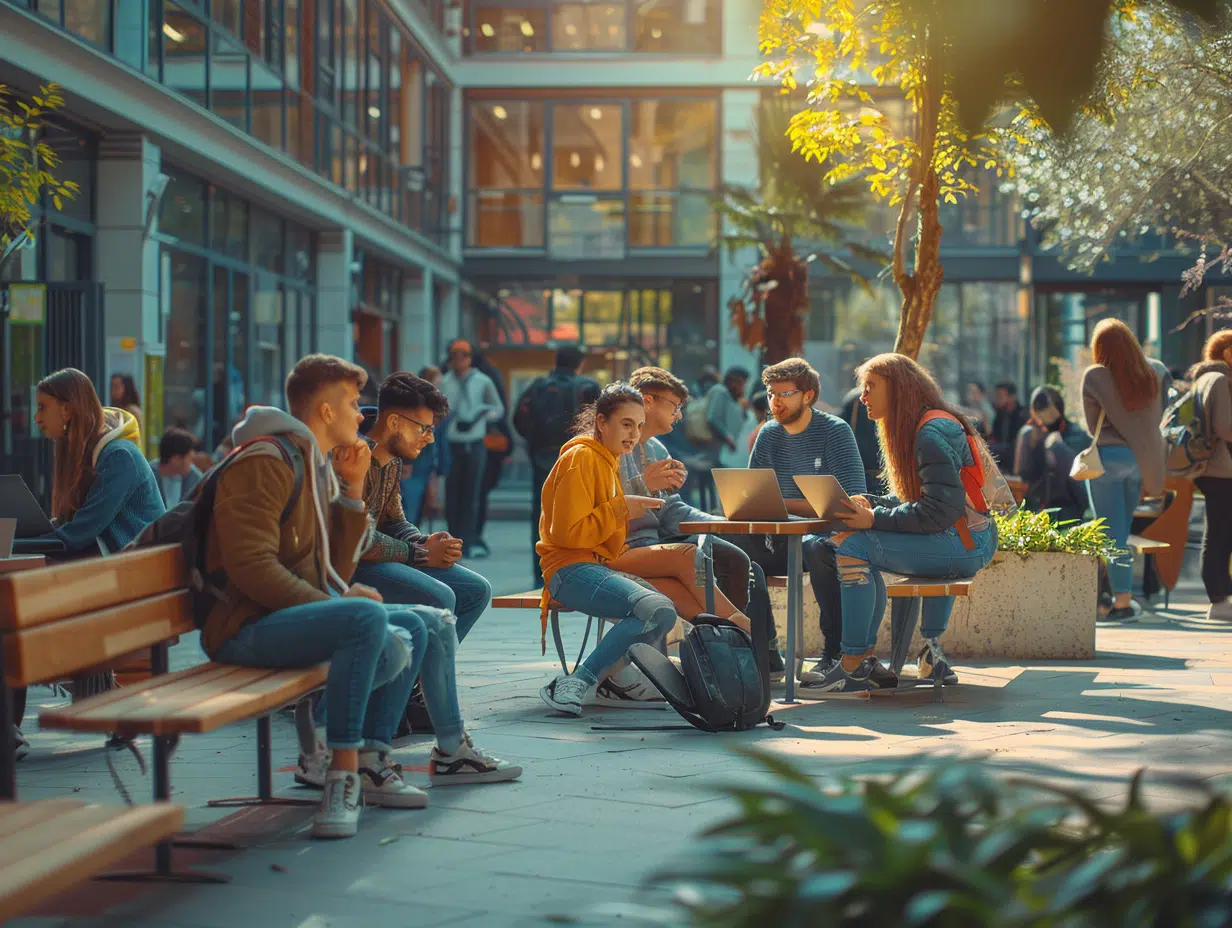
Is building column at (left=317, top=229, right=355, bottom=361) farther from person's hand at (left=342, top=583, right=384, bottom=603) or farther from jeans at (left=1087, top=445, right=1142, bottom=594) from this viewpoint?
person's hand at (left=342, top=583, right=384, bottom=603)

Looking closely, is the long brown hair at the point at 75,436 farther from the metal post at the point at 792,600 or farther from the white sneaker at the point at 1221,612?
the white sneaker at the point at 1221,612

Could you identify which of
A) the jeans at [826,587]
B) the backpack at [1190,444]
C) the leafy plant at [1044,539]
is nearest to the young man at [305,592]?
the jeans at [826,587]

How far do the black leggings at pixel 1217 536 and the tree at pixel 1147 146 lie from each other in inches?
84.6

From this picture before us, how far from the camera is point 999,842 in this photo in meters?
2.33

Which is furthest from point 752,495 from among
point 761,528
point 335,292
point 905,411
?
point 335,292

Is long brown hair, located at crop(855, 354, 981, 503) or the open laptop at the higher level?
long brown hair, located at crop(855, 354, 981, 503)

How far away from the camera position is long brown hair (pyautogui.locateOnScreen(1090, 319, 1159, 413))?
10.2 meters

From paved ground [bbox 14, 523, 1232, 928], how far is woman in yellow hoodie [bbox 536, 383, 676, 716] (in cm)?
31

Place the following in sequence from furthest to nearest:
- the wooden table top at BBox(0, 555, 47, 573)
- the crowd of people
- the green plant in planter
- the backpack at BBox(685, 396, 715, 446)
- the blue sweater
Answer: the backpack at BBox(685, 396, 715, 446)
the blue sweater
the wooden table top at BBox(0, 555, 47, 573)
the crowd of people
the green plant in planter

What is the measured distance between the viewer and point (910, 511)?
6.99 metres

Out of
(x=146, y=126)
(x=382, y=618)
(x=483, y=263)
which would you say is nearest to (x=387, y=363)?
(x=483, y=263)

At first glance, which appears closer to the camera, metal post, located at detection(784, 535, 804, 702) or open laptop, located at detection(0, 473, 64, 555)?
open laptop, located at detection(0, 473, 64, 555)

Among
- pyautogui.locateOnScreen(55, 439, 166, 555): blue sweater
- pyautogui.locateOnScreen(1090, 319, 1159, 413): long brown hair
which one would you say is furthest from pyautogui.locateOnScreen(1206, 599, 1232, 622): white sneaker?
pyautogui.locateOnScreen(55, 439, 166, 555): blue sweater

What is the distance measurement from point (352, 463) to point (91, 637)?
175 cm
